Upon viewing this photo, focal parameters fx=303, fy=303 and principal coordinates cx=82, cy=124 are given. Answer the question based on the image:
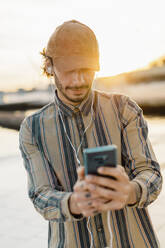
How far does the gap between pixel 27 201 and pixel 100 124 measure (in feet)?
6.78

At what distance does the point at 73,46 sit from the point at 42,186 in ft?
1.36

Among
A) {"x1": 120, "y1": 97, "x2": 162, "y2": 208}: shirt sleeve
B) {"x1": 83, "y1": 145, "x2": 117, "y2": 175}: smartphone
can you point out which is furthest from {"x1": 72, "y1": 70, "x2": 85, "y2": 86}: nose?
{"x1": 83, "y1": 145, "x2": 117, "y2": 175}: smartphone

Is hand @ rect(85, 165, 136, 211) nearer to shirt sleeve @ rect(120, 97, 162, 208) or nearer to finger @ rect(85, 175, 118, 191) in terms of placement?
finger @ rect(85, 175, 118, 191)

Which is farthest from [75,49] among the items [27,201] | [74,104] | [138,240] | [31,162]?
[27,201]

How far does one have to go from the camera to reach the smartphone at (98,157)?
2.00 ft

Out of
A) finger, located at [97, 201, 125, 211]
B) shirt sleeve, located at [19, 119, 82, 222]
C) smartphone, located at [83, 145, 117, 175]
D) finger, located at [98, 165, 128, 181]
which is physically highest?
smartphone, located at [83, 145, 117, 175]

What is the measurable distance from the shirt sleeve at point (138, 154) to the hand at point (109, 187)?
16 centimetres

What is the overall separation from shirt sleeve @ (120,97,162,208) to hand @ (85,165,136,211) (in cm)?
16

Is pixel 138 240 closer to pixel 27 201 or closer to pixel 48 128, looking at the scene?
pixel 48 128

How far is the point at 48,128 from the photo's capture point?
0.96 m

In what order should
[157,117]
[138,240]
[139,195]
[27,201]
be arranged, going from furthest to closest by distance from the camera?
[157,117] → [27,201] → [138,240] → [139,195]

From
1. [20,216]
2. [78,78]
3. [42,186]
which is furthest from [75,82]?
[20,216]

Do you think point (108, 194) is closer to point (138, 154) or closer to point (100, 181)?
point (100, 181)

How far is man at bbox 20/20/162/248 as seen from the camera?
0.86 m
